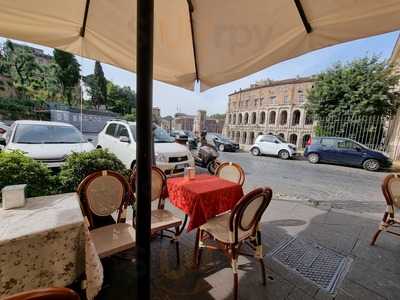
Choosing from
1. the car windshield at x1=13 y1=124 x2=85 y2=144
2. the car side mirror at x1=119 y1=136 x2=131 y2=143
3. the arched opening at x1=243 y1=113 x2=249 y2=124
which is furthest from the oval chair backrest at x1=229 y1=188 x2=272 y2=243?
the arched opening at x1=243 y1=113 x2=249 y2=124

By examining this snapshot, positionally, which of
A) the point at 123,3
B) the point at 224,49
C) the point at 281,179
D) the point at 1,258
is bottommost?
the point at 281,179

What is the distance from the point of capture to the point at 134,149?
4.53m

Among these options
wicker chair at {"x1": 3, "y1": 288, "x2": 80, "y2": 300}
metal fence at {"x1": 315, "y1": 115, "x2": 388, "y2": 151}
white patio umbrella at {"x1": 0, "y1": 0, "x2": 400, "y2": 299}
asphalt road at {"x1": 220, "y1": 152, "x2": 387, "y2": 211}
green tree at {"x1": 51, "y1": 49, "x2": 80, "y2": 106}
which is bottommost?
asphalt road at {"x1": 220, "y1": 152, "x2": 387, "y2": 211}

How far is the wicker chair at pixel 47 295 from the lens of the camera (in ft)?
1.90

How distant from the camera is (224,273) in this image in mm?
2010

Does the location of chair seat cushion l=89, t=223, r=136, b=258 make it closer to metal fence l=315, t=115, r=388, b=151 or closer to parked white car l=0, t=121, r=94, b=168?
parked white car l=0, t=121, r=94, b=168

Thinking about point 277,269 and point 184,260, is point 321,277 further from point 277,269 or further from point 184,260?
point 184,260

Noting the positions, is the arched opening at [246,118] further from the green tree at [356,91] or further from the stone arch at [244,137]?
the green tree at [356,91]

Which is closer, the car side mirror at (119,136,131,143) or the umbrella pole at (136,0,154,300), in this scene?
the umbrella pole at (136,0,154,300)

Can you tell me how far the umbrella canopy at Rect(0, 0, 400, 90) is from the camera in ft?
4.56

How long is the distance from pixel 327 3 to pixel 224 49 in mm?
909

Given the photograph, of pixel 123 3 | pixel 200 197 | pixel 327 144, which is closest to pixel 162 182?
pixel 200 197

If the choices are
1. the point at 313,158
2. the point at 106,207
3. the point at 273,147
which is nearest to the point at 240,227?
the point at 106,207

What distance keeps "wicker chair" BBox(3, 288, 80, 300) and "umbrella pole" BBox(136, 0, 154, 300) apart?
1.53 feet
